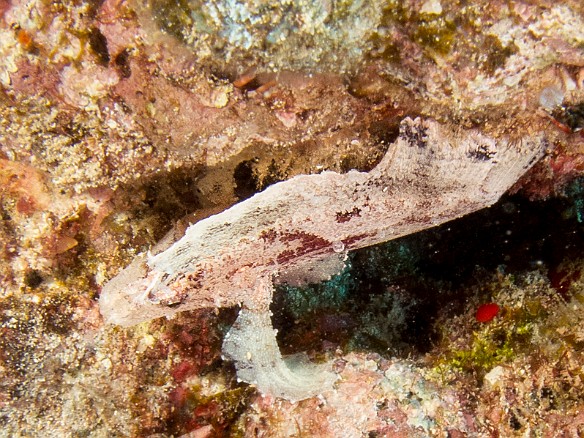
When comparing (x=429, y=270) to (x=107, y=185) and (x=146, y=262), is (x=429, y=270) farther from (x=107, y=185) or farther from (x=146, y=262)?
(x=107, y=185)

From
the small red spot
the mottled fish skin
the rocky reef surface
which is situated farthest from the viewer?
the small red spot

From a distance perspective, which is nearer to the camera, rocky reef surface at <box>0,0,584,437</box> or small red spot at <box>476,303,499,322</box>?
rocky reef surface at <box>0,0,584,437</box>

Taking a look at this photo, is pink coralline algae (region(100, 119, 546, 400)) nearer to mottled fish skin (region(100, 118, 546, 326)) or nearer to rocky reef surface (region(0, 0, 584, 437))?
mottled fish skin (region(100, 118, 546, 326))

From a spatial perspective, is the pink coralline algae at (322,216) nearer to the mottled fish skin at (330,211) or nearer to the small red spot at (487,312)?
the mottled fish skin at (330,211)

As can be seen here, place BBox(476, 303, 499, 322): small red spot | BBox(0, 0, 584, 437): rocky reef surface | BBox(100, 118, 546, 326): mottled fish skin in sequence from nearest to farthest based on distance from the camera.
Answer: BBox(0, 0, 584, 437): rocky reef surface → BBox(100, 118, 546, 326): mottled fish skin → BBox(476, 303, 499, 322): small red spot

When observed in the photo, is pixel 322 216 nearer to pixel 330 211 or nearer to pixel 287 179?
pixel 330 211

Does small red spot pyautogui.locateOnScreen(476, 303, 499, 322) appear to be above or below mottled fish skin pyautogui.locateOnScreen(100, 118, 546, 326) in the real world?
below

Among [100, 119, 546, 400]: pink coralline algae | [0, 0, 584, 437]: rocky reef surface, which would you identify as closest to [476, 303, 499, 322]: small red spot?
[0, 0, 584, 437]: rocky reef surface

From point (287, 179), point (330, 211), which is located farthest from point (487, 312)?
point (287, 179)
